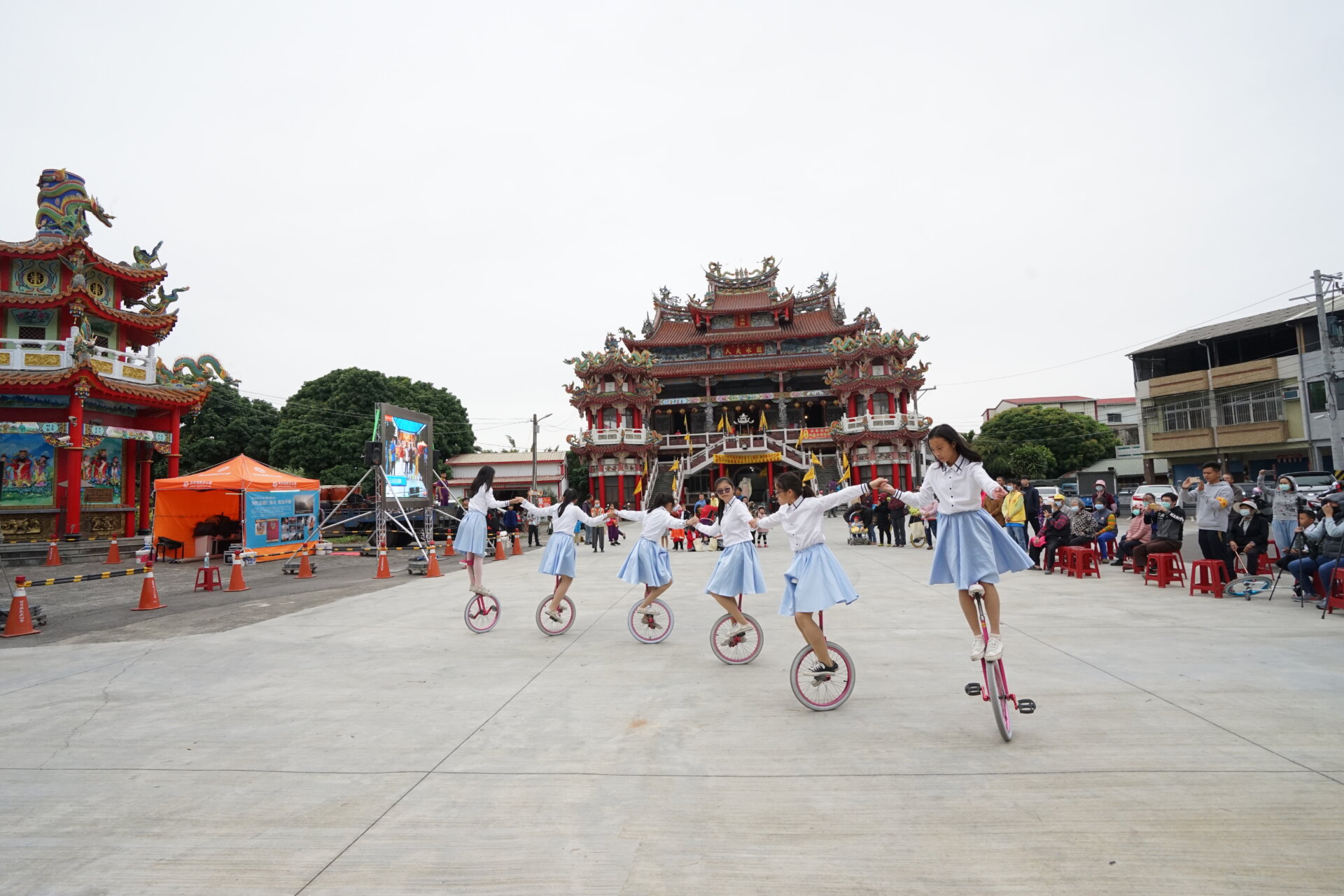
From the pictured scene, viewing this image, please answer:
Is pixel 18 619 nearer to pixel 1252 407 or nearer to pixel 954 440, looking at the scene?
pixel 954 440

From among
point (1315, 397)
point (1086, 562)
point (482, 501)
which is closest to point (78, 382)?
point (482, 501)

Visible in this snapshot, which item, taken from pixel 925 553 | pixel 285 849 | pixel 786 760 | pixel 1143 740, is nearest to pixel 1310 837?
pixel 1143 740

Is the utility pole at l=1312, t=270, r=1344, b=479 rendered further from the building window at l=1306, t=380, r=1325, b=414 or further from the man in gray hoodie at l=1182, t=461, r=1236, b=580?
the man in gray hoodie at l=1182, t=461, r=1236, b=580

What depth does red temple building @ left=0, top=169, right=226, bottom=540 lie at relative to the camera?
2112 cm

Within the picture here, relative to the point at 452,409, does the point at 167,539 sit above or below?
below

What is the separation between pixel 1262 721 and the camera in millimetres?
4367

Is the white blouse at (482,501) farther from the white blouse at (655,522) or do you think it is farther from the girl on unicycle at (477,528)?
the white blouse at (655,522)

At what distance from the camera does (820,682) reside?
16.0 feet

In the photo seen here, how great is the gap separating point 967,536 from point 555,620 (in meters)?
4.81

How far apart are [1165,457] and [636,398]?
30.2 m

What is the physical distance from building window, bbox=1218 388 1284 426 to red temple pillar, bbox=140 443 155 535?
4784 centimetres

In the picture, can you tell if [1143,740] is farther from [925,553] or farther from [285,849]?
[925,553]

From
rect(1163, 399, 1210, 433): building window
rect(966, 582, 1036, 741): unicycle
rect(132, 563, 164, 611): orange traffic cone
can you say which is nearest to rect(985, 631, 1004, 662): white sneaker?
rect(966, 582, 1036, 741): unicycle

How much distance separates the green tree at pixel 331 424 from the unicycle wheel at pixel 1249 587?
122ft
